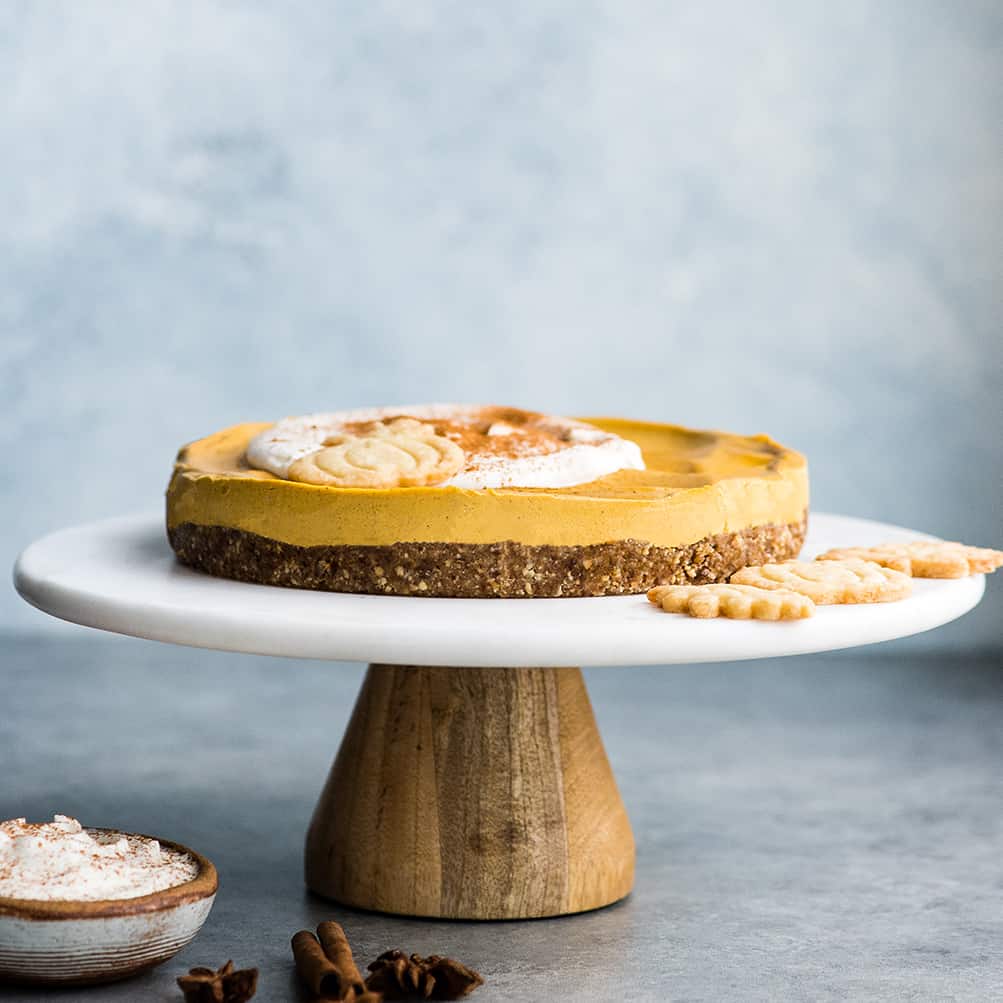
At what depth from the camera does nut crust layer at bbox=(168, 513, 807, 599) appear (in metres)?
2.49

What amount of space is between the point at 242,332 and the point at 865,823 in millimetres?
2558

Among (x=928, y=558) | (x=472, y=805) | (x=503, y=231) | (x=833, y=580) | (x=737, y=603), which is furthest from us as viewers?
(x=503, y=231)

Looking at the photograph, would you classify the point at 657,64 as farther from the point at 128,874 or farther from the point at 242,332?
the point at 128,874

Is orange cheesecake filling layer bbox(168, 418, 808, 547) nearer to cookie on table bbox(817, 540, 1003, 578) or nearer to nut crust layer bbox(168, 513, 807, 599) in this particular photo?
nut crust layer bbox(168, 513, 807, 599)

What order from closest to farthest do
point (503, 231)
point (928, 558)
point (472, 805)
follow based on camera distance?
point (928, 558)
point (472, 805)
point (503, 231)

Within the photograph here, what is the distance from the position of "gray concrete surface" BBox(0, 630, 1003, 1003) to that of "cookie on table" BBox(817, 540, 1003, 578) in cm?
61

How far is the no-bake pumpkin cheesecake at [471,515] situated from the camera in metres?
2.48

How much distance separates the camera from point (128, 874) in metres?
2.41

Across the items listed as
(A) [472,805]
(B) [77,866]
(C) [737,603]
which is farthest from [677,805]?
(B) [77,866]

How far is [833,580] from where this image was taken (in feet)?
8.09

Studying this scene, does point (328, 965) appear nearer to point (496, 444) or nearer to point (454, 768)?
point (454, 768)

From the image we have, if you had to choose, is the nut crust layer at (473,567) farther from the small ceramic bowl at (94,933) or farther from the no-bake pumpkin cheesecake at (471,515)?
the small ceramic bowl at (94,933)

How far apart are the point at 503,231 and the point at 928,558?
2.76 meters

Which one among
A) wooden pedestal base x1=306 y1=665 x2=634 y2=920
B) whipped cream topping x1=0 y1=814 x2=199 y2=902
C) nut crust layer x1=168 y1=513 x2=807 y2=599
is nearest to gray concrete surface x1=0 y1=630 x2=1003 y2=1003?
wooden pedestal base x1=306 y1=665 x2=634 y2=920
